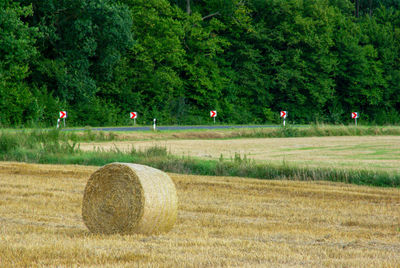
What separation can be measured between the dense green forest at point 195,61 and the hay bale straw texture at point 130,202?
24.1 meters

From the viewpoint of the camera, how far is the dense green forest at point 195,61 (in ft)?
127

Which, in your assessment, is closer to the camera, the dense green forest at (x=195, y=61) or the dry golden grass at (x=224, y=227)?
the dry golden grass at (x=224, y=227)

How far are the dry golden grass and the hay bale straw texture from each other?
25 centimetres

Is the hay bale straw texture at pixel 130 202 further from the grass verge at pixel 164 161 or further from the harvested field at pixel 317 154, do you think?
the harvested field at pixel 317 154

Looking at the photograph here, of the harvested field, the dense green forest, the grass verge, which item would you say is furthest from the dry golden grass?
the dense green forest

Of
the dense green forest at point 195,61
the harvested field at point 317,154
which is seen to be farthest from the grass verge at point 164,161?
the dense green forest at point 195,61

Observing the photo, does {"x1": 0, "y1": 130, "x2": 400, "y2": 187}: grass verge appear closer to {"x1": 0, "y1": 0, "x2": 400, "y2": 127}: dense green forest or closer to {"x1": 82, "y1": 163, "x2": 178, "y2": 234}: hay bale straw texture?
{"x1": 82, "y1": 163, "x2": 178, "y2": 234}: hay bale straw texture

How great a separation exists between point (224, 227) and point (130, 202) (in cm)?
193

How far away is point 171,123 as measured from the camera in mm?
47469

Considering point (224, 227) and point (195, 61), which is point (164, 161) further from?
point (195, 61)

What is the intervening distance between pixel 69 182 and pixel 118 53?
26484mm

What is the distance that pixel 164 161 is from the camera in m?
19.6

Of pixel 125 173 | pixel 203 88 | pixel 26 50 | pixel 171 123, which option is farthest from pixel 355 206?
pixel 203 88

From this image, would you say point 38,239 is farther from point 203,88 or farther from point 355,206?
point 203,88
